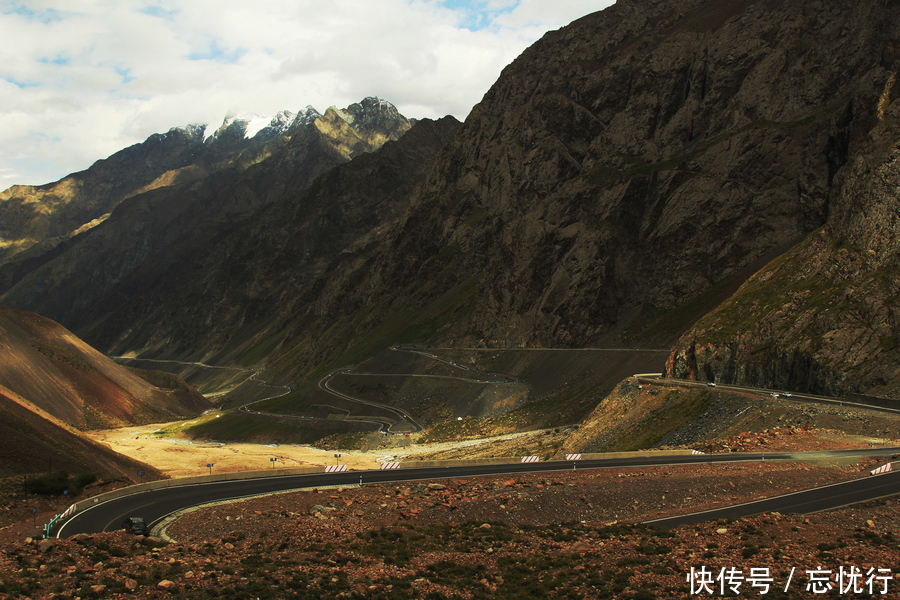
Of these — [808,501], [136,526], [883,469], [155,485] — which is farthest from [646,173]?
[136,526]

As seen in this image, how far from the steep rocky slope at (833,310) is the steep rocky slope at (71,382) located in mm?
86732

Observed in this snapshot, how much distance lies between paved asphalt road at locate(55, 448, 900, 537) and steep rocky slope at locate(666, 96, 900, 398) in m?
16.6

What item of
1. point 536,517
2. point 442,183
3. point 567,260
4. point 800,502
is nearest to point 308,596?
point 536,517

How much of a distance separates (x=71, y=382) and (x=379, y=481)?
321 ft

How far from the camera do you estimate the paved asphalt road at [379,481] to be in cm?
2650

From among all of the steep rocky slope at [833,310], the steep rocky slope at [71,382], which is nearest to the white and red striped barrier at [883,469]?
the steep rocky slope at [833,310]

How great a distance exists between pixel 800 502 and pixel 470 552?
47.2ft

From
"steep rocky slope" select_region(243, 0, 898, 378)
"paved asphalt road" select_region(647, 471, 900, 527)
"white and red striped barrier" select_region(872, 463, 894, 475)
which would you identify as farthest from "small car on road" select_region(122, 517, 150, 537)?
"steep rocky slope" select_region(243, 0, 898, 378)

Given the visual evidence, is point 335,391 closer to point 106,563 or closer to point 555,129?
point 555,129

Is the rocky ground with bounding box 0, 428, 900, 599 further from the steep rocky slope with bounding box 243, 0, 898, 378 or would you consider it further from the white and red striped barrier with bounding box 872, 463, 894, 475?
the steep rocky slope with bounding box 243, 0, 898, 378

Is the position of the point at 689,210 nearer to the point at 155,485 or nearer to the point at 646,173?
the point at 646,173

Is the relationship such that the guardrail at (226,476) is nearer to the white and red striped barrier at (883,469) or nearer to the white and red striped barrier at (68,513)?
the white and red striped barrier at (68,513)

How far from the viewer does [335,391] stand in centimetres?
12319

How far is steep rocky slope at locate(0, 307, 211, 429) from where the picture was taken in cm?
9712
